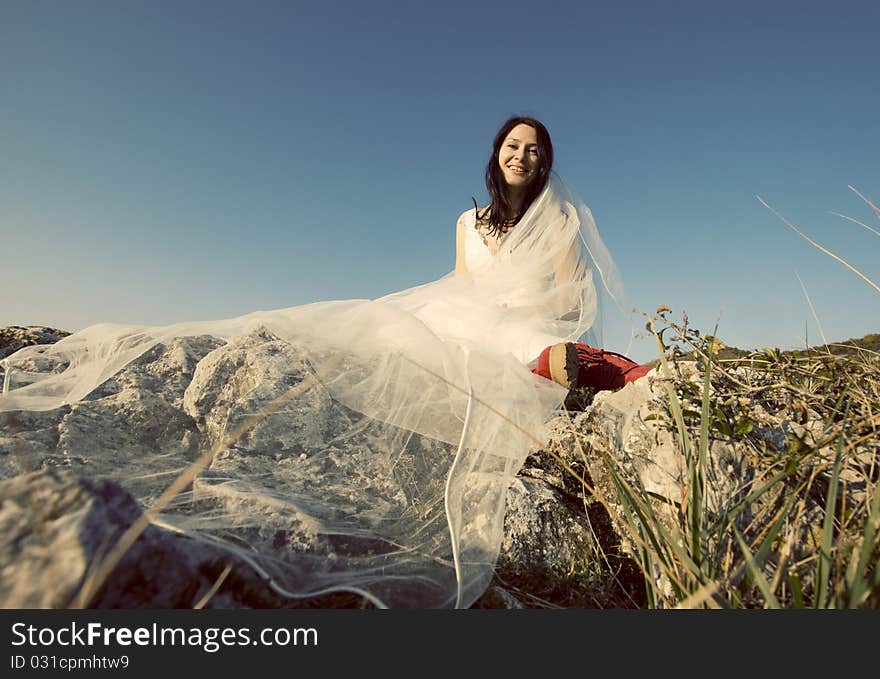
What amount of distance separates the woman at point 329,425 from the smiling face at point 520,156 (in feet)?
5.83

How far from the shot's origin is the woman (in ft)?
4.86

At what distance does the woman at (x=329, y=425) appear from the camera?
1.48 m

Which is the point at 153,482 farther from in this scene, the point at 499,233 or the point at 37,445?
the point at 499,233

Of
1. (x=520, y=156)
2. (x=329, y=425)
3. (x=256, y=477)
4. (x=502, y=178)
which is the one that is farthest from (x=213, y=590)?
(x=502, y=178)

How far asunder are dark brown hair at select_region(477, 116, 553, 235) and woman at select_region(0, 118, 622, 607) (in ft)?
5.51

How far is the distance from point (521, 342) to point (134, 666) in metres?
2.52

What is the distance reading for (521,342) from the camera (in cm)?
308

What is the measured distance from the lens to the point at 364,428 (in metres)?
2.23

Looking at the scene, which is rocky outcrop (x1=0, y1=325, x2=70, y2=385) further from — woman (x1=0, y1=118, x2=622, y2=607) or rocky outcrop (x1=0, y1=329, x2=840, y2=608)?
rocky outcrop (x1=0, y1=329, x2=840, y2=608)

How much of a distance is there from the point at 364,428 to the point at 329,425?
169 mm

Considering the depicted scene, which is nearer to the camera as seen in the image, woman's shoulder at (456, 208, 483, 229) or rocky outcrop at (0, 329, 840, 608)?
rocky outcrop at (0, 329, 840, 608)

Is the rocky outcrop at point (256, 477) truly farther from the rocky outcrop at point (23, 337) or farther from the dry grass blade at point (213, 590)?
the rocky outcrop at point (23, 337)

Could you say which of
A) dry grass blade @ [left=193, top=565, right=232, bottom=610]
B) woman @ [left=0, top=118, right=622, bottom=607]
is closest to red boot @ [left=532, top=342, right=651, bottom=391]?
woman @ [left=0, top=118, right=622, bottom=607]

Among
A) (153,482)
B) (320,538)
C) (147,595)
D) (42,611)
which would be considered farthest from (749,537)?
(153,482)
